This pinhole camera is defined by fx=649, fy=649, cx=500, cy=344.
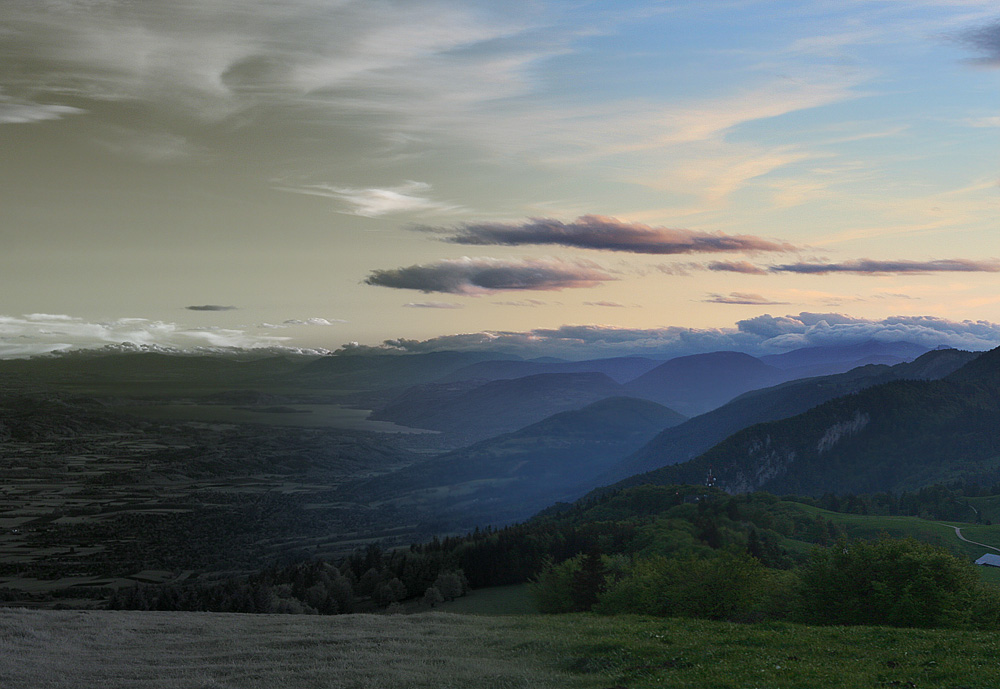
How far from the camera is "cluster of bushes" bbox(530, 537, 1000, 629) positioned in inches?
2416

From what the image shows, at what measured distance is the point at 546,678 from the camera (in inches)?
1380

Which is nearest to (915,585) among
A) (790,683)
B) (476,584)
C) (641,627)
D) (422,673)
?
(641,627)

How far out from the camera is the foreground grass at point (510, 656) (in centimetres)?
3222

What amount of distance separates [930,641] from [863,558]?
35.0 metres

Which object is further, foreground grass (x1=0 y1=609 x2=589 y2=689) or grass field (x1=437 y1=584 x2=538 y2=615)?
grass field (x1=437 y1=584 x2=538 y2=615)

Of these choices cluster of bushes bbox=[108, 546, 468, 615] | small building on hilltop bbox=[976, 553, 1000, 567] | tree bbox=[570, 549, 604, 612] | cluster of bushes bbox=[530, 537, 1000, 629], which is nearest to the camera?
cluster of bushes bbox=[530, 537, 1000, 629]

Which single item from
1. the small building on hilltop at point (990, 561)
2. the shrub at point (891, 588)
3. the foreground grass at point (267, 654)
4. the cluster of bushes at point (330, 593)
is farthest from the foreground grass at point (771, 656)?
the small building on hilltop at point (990, 561)

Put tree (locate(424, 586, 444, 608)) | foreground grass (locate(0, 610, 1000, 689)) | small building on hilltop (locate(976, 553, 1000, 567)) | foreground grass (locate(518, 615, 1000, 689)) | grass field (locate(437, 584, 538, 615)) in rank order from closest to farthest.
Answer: foreground grass (locate(518, 615, 1000, 689)) < foreground grass (locate(0, 610, 1000, 689)) < grass field (locate(437, 584, 538, 615)) < small building on hilltop (locate(976, 553, 1000, 567)) < tree (locate(424, 586, 444, 608))

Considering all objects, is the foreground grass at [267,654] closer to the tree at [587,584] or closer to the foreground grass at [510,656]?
Answer: the foreground grass at [510,656]

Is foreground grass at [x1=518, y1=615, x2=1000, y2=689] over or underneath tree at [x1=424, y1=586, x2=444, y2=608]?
over

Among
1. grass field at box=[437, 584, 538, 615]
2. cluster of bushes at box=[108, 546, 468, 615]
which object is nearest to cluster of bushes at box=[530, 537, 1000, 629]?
grass field at box=[437, 584, 538, 615]

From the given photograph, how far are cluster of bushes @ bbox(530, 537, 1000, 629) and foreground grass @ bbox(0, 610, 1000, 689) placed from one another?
80.4 feet

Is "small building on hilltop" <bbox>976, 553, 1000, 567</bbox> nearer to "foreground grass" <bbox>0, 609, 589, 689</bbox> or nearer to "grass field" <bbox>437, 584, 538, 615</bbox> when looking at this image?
"grass field" <bbox>437, 584, 538, 615</bbox>

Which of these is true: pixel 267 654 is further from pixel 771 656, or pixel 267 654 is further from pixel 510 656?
pixel 771 656
